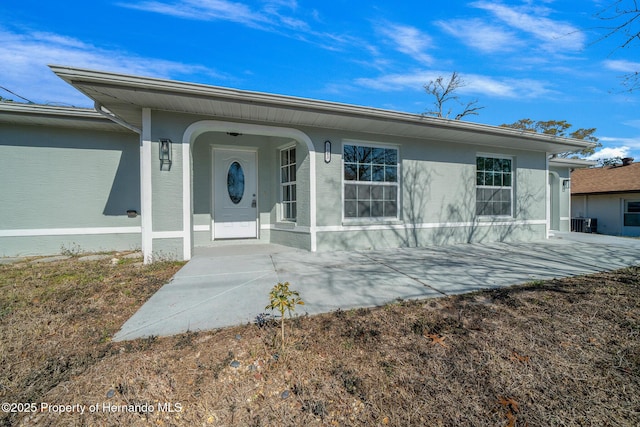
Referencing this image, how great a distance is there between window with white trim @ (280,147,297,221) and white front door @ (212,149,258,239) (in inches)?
28.9

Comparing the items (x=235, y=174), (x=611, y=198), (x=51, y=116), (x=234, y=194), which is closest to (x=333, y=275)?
(x=234, y=194)

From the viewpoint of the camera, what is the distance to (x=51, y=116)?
5902 mm

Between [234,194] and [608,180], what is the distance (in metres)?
20.7

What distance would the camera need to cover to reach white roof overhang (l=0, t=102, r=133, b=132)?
5.57m

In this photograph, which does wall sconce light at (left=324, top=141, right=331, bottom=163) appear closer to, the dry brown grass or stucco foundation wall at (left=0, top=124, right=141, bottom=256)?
the dry brown grass

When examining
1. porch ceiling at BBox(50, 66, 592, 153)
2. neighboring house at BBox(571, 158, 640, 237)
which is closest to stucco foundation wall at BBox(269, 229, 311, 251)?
porch ceiling at BBox(50, 66, 592, 153)

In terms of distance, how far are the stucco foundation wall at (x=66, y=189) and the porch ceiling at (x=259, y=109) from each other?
1467 mm

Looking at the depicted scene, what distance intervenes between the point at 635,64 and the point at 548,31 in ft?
5.19

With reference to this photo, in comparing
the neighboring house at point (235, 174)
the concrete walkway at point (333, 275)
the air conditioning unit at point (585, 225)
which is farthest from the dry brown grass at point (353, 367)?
the air conditioning unit at point (585, 225)

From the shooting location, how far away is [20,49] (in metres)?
7.07

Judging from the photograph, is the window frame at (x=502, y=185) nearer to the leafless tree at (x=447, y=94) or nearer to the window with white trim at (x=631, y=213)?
the leafless tree at (x=447, y=94)

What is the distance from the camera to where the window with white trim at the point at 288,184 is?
6.77 m

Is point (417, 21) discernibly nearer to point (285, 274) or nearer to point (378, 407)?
point (285, 274)

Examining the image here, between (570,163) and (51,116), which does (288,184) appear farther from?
(570,163)
